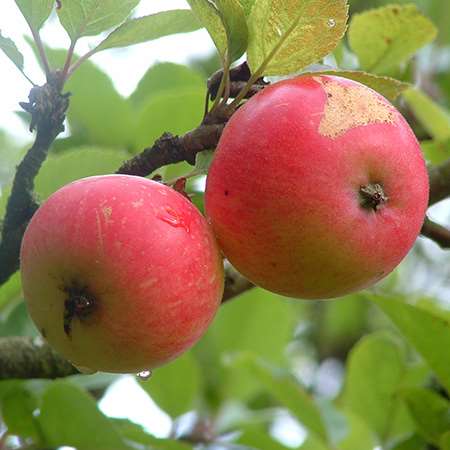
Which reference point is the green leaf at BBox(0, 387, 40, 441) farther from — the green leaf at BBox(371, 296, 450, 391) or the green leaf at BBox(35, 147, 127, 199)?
the green leaf at BBox(371, 296, 450, 391)

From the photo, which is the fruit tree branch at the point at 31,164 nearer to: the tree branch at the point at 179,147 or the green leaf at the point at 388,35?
the tree branch at the point at 179,147

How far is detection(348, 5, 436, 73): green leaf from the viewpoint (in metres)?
1.42

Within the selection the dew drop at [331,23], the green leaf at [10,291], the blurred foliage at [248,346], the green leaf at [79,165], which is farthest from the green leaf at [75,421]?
the dew drop at [331,23]

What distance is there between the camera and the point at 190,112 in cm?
161

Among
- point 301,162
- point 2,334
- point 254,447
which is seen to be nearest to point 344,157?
point 301,162

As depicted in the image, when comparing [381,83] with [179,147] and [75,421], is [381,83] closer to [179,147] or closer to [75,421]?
[179,147]

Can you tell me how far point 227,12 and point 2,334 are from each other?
0.87 meters

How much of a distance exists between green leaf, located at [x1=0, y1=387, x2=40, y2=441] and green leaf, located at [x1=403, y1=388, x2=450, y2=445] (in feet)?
1.95

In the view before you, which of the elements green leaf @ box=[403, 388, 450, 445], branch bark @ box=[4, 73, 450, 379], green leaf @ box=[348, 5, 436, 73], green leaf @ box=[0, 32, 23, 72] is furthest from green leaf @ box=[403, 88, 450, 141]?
green leaf @ box=[0, 32, 23, 72]

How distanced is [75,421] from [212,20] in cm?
67

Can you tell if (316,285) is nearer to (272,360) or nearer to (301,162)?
(301,162)

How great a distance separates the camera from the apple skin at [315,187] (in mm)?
880

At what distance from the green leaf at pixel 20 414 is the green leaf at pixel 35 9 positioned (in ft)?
2.15

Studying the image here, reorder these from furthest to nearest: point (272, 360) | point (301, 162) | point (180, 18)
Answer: point (272, 360) → point (180, 18) → point (301, 162)
